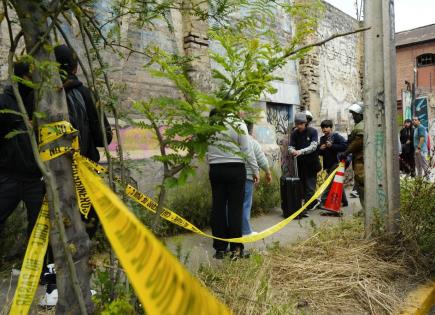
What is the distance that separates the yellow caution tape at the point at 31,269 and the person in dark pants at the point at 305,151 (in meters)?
5.57

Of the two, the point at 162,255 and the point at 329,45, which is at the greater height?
the point at 329,45

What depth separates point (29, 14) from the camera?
1.62 meters

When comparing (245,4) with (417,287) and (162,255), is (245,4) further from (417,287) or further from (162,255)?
(417,287)

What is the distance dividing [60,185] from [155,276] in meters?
0.89

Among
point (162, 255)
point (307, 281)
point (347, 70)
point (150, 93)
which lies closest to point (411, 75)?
point (347, 70)

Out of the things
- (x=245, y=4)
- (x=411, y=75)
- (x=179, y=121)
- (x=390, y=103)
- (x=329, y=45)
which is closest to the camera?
(x=179, y=121)

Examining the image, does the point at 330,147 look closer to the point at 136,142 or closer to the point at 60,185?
the point at 136,142

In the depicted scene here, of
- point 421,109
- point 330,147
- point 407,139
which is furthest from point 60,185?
point 421,109

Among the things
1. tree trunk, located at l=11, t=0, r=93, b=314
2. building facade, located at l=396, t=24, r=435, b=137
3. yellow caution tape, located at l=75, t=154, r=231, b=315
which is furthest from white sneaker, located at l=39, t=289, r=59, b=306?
building facade, located at l=396, t=24, r=435, b=137

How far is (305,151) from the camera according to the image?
7035mm

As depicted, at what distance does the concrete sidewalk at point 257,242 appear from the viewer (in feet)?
13.7

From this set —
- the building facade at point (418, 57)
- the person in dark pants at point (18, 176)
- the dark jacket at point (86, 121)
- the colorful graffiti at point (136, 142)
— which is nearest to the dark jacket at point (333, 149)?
the colorful graffiti at point (136, 142)

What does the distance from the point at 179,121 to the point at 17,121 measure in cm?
170

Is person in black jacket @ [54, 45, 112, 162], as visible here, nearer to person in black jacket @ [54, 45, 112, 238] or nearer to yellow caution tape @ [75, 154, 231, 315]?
person in black jacket @ [54, 45, 112, 238]
